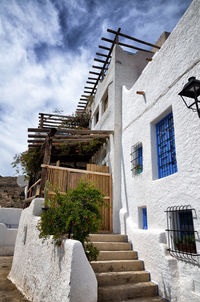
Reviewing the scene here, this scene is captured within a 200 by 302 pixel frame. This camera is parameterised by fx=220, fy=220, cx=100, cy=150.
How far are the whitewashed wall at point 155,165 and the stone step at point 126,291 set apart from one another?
0.79ft

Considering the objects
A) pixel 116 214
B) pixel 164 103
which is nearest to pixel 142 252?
pixel 116 214

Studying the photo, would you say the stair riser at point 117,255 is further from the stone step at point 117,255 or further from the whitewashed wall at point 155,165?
the whitewashed wall at point 155,165

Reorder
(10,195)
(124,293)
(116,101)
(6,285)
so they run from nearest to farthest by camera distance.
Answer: (124,293) → (6,285) → (116,101) → (10,195)

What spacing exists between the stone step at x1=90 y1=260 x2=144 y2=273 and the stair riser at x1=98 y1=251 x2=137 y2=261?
235mm

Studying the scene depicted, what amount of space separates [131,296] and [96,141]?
6.38 meters

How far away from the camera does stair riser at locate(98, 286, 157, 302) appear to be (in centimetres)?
431

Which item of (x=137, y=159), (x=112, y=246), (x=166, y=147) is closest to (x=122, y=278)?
(x=112, y=246)

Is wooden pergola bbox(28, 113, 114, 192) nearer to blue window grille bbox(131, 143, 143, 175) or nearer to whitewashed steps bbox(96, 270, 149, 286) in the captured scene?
blue window grille bbox(131, 143, 143, 175)

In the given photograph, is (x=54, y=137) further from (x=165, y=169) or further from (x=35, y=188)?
(x=165, y=169)

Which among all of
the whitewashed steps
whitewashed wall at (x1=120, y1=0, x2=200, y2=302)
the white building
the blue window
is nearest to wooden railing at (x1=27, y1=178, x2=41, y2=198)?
the white building

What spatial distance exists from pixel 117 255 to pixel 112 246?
Answer: 370 millimetres

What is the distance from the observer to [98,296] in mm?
4293

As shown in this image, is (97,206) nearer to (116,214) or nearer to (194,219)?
(194,219)

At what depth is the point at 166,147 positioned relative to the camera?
580 cm
